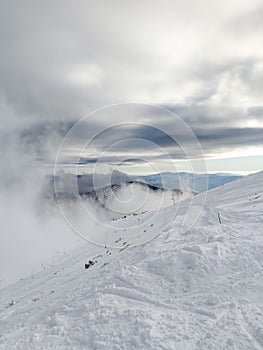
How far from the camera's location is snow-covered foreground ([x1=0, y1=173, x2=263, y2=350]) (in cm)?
640

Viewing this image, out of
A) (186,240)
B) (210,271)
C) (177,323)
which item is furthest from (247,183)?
(177,323)

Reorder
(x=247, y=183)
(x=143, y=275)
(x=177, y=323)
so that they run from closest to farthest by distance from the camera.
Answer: (x=177, y=323)
(x=143, y=275)
(x=247, y=183)

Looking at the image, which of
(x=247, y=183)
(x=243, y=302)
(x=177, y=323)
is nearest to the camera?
(x=177, y=323)

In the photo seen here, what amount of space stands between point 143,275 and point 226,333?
3.17 meters

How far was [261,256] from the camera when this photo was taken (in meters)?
9.31

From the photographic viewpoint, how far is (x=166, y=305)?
24.8ft

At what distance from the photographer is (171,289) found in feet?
27.0

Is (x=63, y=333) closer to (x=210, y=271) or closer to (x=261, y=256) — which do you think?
(x=210, y=271)

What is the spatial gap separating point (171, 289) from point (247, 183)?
1764 centimetres

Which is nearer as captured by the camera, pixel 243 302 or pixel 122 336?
pixel 122 336

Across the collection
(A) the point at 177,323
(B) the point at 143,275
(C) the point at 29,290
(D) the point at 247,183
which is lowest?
(C) the point at 29,290

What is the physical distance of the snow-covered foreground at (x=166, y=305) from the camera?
252 inches

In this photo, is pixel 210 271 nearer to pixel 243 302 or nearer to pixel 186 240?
pixel 243 302

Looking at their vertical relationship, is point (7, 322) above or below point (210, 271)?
below
